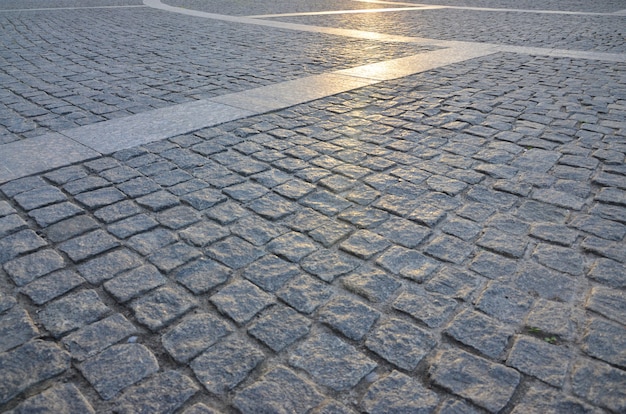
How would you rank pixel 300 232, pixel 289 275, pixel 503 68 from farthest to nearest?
pixel 503 68, pixel 300 232, pixel 289 275

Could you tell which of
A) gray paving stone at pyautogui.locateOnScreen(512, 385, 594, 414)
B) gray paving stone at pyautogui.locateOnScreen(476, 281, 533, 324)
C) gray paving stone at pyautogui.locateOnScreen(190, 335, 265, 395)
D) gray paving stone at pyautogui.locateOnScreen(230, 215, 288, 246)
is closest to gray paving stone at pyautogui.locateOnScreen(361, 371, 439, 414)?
gray paving stone at pyautogui.locateOnScreen(512, 385, 594, 414)

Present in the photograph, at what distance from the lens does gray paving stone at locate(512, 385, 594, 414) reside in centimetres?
177

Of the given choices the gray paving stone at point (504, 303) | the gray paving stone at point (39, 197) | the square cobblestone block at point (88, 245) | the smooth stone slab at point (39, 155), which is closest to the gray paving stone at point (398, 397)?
the gray paving stone at point (504, 303)

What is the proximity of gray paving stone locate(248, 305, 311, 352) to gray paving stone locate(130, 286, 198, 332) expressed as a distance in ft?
1.20

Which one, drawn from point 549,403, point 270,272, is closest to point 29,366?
point 270,272

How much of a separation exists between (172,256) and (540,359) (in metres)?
1.91

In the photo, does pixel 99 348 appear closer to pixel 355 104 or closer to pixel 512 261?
pixel 512 261

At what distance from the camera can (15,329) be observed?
2.13 meters

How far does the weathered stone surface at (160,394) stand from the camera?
1.78 meters

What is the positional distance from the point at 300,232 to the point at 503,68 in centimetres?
541

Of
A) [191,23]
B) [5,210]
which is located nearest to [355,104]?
[5,210]

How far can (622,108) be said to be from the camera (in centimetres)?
497

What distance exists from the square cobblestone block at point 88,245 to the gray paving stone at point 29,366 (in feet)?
2.18

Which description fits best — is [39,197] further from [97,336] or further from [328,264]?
[328,264]
